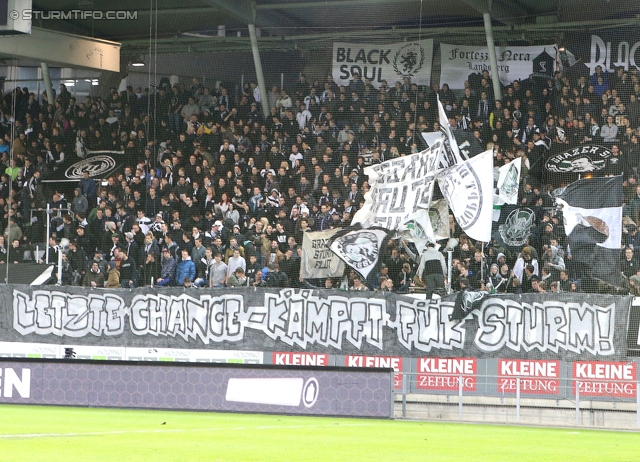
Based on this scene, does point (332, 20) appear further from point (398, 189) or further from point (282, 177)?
point (398, 189)

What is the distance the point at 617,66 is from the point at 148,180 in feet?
30.2

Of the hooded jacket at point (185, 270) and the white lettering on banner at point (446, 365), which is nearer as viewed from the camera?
the white lettering on banner at point (446, 365)

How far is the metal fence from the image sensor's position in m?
14.6

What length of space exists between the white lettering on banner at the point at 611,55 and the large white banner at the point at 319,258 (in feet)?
20.4

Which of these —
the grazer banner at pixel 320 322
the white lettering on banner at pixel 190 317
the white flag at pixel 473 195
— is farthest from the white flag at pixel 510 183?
the white lettering on banner at pixel 190 317

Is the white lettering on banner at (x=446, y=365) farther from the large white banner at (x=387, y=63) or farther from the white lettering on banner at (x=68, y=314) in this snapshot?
the large white banner at (x=387, y=63)

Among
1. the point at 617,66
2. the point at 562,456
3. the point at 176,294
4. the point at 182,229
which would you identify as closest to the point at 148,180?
the point at 182,229

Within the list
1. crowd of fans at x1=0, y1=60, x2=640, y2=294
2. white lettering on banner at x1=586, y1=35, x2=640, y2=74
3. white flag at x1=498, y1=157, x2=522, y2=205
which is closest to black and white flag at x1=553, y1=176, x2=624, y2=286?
crowd of fans at x1=0, y1=60, x2=640, y2=294

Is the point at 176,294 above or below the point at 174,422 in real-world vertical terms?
above

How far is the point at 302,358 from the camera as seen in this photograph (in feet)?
55.2

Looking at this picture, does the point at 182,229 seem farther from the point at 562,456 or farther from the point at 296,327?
the point at 562,456

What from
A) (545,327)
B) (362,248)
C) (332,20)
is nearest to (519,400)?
→ (545,327)

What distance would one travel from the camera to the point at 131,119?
70.9 ft

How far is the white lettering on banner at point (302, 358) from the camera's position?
1658cm
